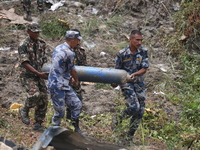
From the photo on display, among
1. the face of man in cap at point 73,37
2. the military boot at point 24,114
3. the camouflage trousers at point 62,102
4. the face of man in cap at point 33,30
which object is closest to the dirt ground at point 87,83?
the military boot at point 24,114

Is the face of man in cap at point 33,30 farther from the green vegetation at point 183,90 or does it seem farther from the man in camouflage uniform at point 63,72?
the green vegetation at point 183,90

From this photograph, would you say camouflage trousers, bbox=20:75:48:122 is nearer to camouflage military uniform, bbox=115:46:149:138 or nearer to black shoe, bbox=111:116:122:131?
black shoe, bbox=111:116:122:131

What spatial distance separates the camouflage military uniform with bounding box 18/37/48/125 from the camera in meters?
4.70

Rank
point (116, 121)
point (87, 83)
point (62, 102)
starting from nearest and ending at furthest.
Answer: point (62, 102) < point (116, 121) < point (87, 83)

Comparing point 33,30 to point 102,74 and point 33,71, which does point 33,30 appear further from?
point 102,74

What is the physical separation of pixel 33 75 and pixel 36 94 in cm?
31

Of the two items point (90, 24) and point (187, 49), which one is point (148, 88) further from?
point (90, 24)

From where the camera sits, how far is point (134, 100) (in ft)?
15.0

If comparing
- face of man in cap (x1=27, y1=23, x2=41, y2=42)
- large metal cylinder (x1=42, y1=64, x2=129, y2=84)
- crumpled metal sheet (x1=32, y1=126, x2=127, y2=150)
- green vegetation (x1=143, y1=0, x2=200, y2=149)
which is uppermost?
face of man in cap (x1=27, y1=23, x2=41, y2=42)

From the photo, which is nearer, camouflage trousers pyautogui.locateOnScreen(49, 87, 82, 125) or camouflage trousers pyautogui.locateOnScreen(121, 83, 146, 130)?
camouflage trousers pyautogui.locateOnScreen(49, 87, 82, 125)

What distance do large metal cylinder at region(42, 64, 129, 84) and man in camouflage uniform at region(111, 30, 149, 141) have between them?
0.14 m

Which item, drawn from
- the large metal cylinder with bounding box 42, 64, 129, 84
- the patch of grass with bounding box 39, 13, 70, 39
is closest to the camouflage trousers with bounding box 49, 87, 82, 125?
the large metal cylinder with bounding box 42, 64, 129, 84

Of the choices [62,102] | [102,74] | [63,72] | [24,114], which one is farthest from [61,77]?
[24,114]

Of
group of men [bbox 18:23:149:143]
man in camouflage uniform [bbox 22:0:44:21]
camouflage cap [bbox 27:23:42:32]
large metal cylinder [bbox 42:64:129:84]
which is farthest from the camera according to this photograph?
man in camouflage uniform [bbox 22:0:44:21]
